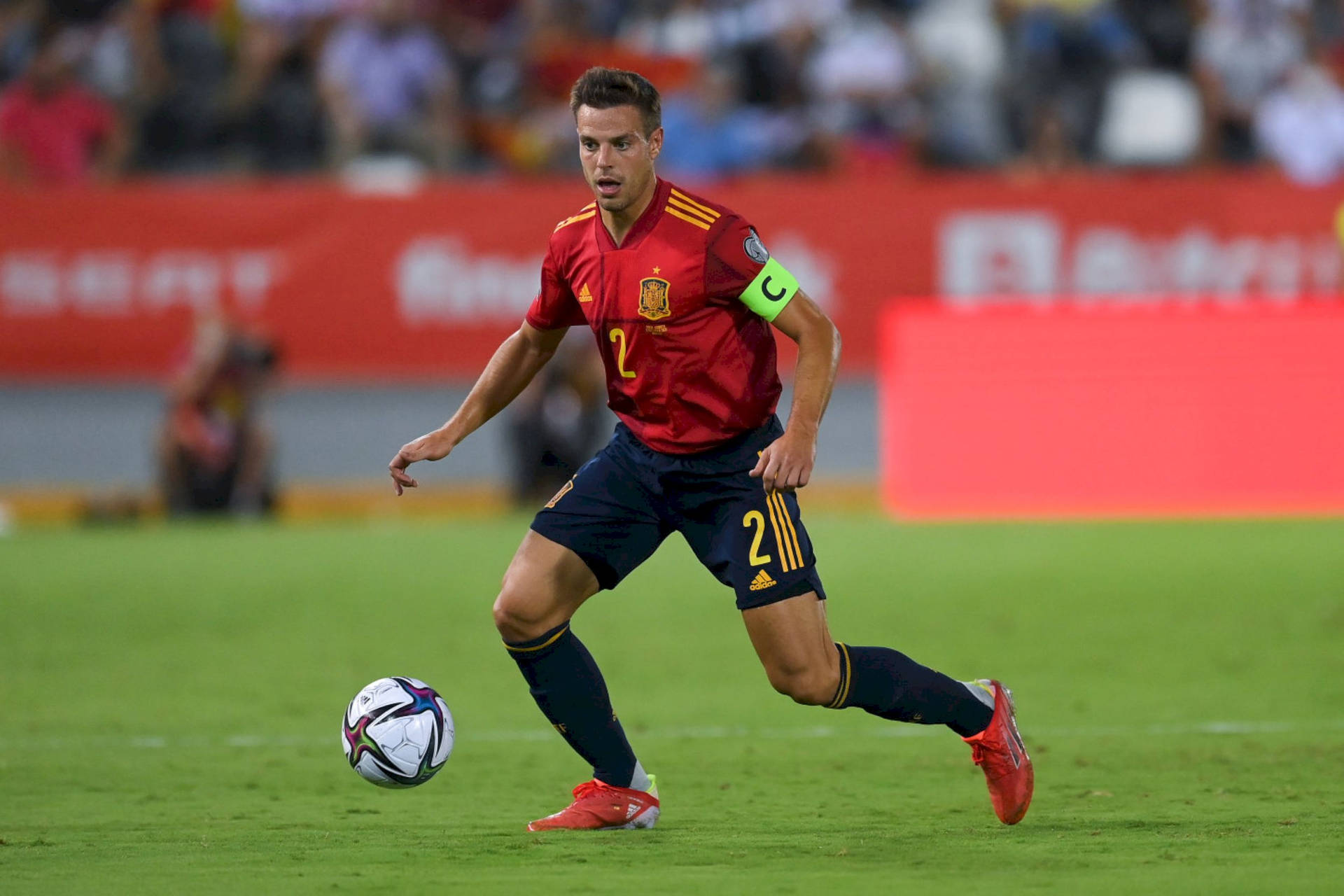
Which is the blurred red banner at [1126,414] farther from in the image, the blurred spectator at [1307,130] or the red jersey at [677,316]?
the red jersey at [677,316]

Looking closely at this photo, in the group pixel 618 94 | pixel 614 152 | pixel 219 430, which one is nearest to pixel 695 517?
pixel 614 152

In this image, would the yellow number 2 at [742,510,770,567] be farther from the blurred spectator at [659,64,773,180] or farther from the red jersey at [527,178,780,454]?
the blurred spectator at [659,64,773,180]

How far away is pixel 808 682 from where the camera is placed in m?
5.76

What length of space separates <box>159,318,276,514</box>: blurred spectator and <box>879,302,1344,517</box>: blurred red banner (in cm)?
516

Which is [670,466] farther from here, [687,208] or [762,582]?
[687,208]

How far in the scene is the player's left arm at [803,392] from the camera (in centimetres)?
548

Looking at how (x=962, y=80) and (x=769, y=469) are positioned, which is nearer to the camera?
(x=769, y=469)

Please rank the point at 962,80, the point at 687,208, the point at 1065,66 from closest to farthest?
1. the point at 687,208
2. the point at 962,80
3. the point at 1065,66

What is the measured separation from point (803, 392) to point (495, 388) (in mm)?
1088

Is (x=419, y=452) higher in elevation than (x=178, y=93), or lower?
lower

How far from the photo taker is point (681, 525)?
5.97m

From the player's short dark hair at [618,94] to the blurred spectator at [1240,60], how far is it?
1366 cm

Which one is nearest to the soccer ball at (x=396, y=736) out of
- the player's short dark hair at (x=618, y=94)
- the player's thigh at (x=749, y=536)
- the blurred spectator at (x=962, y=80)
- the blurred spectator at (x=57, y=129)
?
the player's thigh at (x=749, y=536)

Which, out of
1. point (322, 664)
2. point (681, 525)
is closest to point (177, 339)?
point (322, 664)
